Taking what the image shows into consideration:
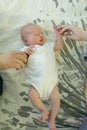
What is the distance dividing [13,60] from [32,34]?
0.11 meters

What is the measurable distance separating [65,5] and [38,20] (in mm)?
116

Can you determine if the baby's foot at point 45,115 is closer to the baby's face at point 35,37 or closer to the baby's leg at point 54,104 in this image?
the baby's leg at point 54,104

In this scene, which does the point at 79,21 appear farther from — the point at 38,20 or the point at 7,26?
the point at 7,26

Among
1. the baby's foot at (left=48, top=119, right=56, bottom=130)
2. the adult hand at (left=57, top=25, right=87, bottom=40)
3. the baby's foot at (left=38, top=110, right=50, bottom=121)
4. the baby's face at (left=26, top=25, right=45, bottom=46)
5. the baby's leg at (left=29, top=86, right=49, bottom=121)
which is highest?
the adult hand at (left=57, top=25, right=87, bottom=40)

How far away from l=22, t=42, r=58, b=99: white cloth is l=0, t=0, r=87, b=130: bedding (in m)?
0.06

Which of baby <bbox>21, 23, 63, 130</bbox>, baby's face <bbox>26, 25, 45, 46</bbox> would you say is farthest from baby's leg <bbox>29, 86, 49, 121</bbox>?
baby's face <bbox>26, 25, 45, 46</bbox>

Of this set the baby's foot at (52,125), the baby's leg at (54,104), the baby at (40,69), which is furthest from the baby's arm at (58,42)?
the baby's foot at (52,125)

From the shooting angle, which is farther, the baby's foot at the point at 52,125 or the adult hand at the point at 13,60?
the baby's foot at the point at 52,125

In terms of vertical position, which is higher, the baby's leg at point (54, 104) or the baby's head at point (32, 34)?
the baby's head at point (32, 34)

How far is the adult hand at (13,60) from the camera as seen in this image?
104 cm

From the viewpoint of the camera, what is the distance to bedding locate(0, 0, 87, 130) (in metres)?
1.16

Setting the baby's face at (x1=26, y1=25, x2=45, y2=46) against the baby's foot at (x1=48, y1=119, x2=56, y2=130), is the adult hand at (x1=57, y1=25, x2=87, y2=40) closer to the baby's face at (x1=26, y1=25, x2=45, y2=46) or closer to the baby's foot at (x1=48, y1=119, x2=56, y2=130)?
the baby's face at (x1=26, y1=25, x2=45, y2=46)

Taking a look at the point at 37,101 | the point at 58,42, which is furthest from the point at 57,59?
the point at 37,101

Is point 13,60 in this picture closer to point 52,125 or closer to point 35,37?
point 35,37
